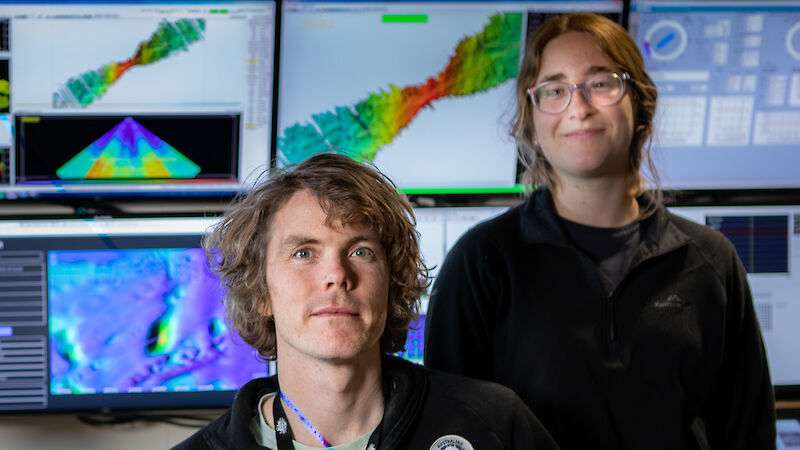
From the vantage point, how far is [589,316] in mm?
1594

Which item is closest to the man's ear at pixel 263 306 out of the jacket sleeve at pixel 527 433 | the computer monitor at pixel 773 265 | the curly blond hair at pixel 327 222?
the curly blond hair at pixel 327 222

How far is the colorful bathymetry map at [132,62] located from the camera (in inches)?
83.9

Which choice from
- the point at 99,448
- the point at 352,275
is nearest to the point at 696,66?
the point at 352,275

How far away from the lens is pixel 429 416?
4.64 feet

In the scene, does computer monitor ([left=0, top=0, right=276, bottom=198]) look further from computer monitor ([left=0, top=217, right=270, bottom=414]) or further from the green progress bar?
the green progress bar

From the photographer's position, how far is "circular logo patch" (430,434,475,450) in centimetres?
138

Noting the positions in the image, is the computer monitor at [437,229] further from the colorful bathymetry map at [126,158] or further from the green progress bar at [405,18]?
the colorful bathymetry map at [126,158]

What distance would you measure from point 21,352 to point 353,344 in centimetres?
129

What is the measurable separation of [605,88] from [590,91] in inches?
1.4

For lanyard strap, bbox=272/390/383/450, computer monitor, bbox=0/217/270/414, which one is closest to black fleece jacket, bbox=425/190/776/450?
lanyard strap, bbox=272/390/383/450

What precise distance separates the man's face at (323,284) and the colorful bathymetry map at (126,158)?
0.89 metres

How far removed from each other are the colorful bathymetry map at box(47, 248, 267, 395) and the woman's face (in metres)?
1.03

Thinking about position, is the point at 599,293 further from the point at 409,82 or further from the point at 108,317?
the point at 108,317

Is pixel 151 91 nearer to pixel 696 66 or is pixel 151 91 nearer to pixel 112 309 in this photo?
pixel 112 309
